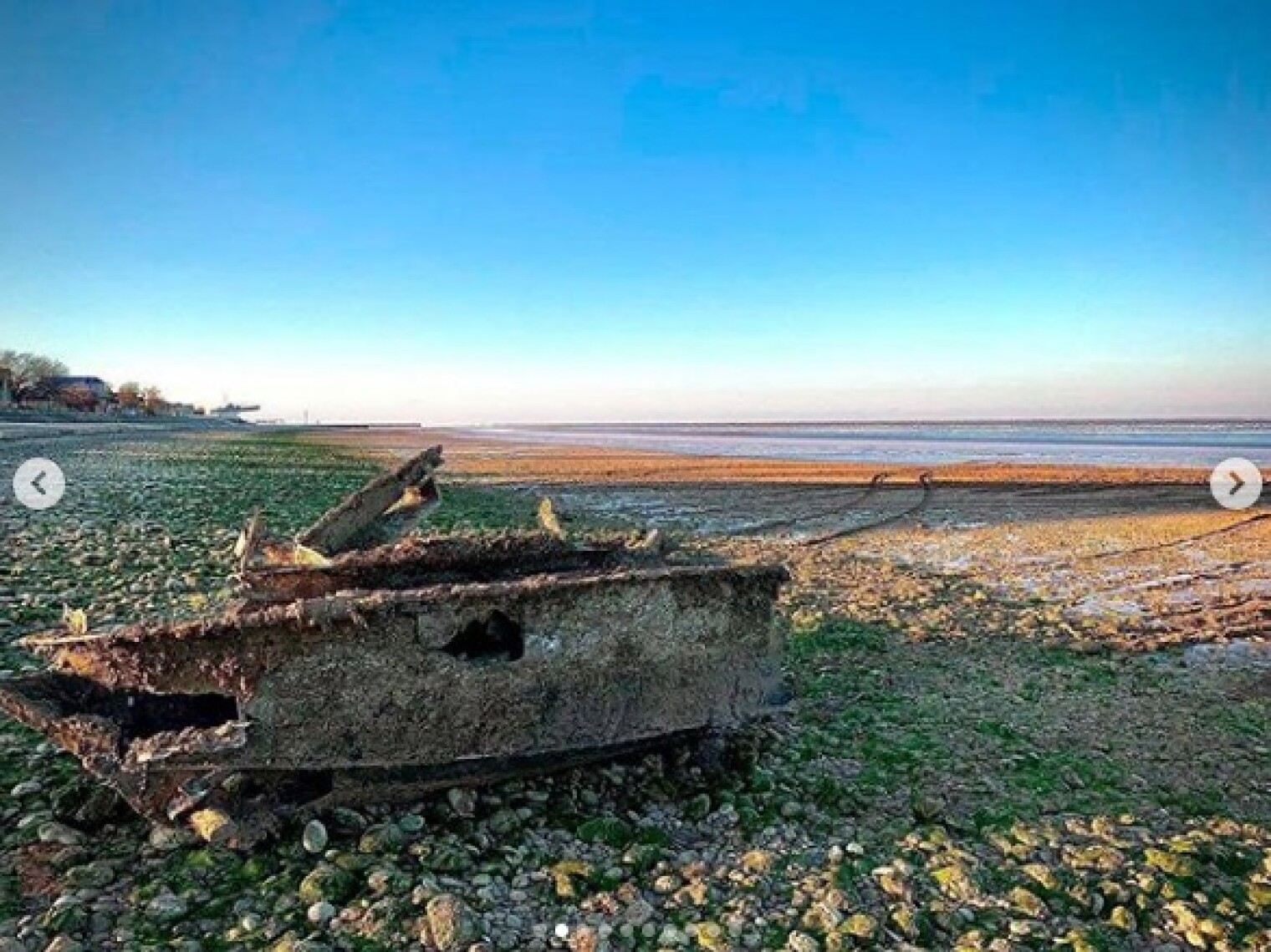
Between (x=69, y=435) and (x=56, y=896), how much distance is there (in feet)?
151

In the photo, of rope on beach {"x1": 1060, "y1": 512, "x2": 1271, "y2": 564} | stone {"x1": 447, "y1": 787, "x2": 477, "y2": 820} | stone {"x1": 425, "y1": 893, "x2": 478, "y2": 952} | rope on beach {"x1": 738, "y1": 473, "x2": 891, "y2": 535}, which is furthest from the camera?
rope on beach {"x1": 738, "y1": 473, "x2": 891, "y2": 535}

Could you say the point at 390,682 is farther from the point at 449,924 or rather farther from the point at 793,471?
the point at 793,471

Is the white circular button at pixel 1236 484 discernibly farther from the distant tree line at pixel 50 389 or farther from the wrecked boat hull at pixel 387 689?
the distant tree line at pixel 50 389

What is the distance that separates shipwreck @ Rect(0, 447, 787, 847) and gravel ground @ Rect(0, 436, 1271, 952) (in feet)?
0.79

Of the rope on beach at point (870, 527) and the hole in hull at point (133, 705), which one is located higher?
the hole in hull at point (133, 705)

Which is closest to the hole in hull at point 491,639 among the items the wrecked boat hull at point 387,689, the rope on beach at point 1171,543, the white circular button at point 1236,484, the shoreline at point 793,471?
the wrecked boat hull at point 387,689

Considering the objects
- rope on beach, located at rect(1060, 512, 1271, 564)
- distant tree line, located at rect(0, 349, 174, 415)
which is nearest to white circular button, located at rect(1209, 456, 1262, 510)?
rope on beach, located at rect(1060, 512, 1271, 564)

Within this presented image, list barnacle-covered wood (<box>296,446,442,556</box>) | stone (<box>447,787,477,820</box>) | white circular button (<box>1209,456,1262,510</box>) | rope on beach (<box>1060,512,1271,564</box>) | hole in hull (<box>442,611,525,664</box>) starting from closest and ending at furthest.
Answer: stone (<box>447,787,477,820</box>) → hole in hull (<box>442,611,525,664</box>) → barnacle-covered wood (<box>296,446,442,556</box>) → rope on beach (<box>1060,512,1271,564</box>) → white circular button (<box>1209,456,1262,510</box>)

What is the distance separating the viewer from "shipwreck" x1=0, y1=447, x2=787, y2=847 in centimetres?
359

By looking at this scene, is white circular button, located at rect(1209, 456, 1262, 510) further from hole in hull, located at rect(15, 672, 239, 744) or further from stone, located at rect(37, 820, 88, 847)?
stone, located at rect(37, 820, 88, 847)

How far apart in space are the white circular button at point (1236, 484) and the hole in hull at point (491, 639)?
20.0 meters

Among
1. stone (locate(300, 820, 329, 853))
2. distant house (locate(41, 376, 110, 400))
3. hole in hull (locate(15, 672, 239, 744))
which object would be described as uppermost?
distant house (locate(41, 376, 110, 400))

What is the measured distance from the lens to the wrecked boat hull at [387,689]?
11.8 ft

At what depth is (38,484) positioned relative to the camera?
18297 mm
